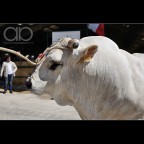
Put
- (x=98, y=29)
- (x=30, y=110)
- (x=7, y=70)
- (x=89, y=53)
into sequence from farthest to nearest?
(x=7, y=70) < (x=98, y=29) < (x=30, y=110) < (x=89, y=53)

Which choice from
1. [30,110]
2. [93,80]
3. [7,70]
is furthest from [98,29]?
[93,80]

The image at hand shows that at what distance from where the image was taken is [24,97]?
12352 mm

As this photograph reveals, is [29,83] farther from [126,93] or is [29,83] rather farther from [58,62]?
[126,93]

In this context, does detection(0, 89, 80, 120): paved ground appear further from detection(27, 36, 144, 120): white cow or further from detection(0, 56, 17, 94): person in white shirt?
detection(27, 36, 144, 120): white cow

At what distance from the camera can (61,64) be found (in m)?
2.56

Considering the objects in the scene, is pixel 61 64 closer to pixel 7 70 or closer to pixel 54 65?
pixel 54 65

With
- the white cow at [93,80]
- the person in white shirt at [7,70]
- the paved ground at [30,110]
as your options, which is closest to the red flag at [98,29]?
the person in white shirt at [7,70]

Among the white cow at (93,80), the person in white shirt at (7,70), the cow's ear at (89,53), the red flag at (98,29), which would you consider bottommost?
the person in white shirt at (7,70)

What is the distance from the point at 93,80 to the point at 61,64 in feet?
0.90

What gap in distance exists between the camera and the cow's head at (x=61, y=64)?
2.54 metres

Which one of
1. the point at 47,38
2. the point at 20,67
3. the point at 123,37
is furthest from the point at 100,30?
the point at 20,67

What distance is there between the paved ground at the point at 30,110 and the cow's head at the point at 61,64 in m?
4.74

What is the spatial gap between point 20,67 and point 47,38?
6.14ft

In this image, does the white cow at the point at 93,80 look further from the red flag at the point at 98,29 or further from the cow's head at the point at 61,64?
the red flag at the point at 98,29
